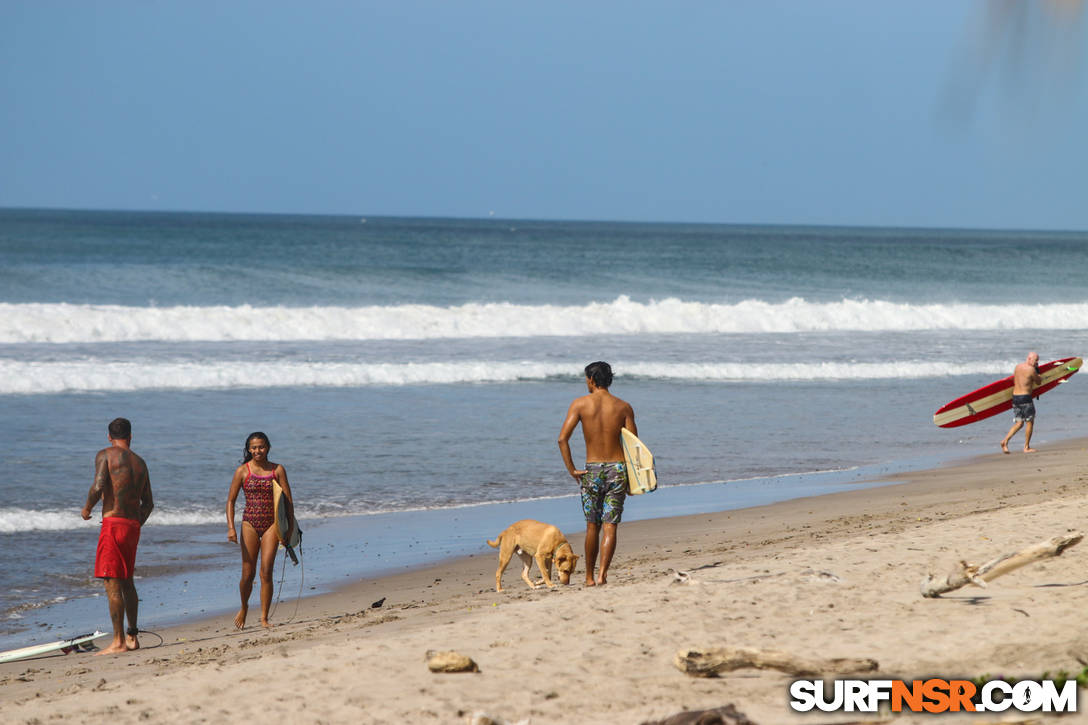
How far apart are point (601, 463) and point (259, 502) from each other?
7.54ft

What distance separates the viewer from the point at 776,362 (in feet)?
77.3

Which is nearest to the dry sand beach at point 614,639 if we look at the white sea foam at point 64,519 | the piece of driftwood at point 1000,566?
the piece of driftwood at point 1000,566

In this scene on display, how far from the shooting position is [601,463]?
7359mm

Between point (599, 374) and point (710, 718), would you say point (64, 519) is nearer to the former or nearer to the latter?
point (599, 374)

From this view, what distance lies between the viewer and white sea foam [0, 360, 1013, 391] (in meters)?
18.4

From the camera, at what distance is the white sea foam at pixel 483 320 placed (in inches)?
1022

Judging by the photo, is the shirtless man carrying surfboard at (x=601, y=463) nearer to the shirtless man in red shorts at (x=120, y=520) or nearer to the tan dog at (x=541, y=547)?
the tan dog at (x=541, y=547)

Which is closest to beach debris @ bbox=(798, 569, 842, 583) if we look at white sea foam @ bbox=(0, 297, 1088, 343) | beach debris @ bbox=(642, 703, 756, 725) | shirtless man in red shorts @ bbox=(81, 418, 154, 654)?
beach debris @ bbox=(642, 703, 756, 725)

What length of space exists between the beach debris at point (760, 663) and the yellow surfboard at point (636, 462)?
233 cm

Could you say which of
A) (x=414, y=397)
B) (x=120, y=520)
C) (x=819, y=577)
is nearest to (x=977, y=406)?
(x=414, y=397)

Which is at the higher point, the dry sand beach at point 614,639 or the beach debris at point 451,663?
the beach debris at point 451,663

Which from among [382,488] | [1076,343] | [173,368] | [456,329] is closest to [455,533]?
[382,488]

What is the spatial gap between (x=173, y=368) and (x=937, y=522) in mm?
15203

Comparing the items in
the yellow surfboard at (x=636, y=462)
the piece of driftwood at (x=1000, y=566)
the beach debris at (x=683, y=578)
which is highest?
the yellow surfboard at (x=636, y=462)
